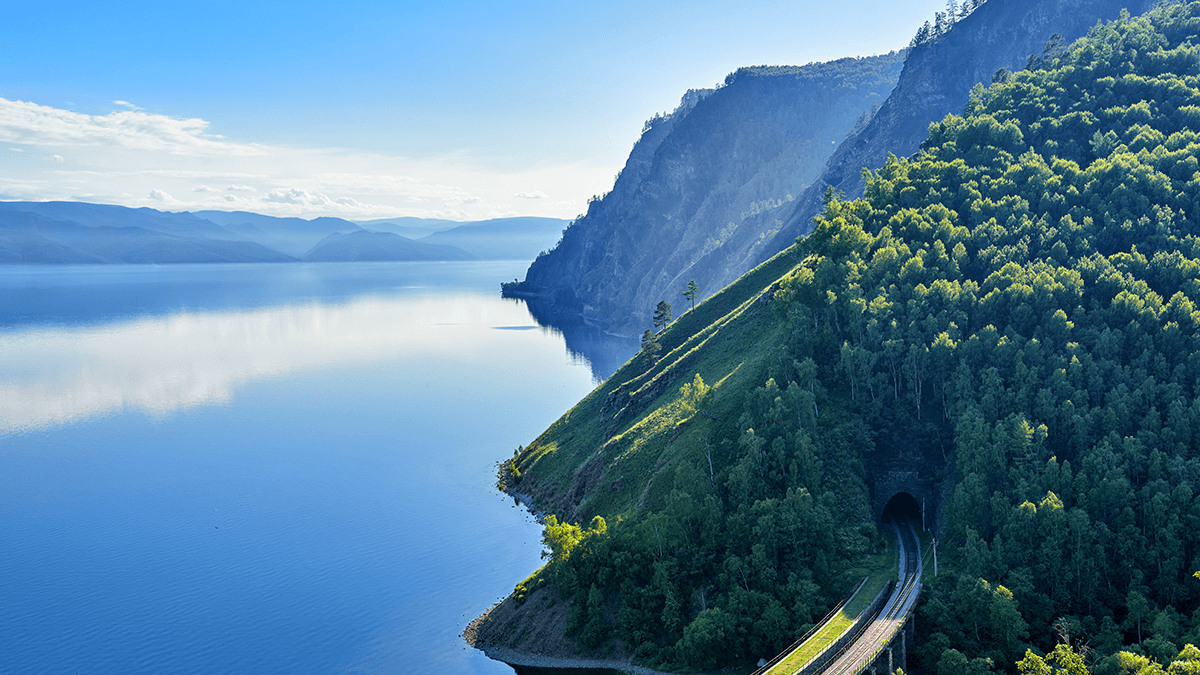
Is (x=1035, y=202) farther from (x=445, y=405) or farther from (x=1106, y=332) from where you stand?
(x=445, y=405)

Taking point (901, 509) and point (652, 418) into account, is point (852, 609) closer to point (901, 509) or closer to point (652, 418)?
point (901, 509)

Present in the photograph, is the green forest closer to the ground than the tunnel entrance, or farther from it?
farther from it

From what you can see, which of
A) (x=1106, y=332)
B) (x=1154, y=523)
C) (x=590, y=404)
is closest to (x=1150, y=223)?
(x=1106, y=332)

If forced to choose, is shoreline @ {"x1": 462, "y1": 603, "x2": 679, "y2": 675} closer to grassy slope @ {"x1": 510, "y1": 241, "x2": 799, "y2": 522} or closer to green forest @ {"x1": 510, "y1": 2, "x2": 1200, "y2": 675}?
green forest @ {"x1": 510, "y1": 2, "x2": 1200, "y2": 675}

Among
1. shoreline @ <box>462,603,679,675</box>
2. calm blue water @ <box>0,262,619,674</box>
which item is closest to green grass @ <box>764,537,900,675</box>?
shoreline @ <box>462,603,679,675</box>

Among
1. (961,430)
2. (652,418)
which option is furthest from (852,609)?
(652,418)
